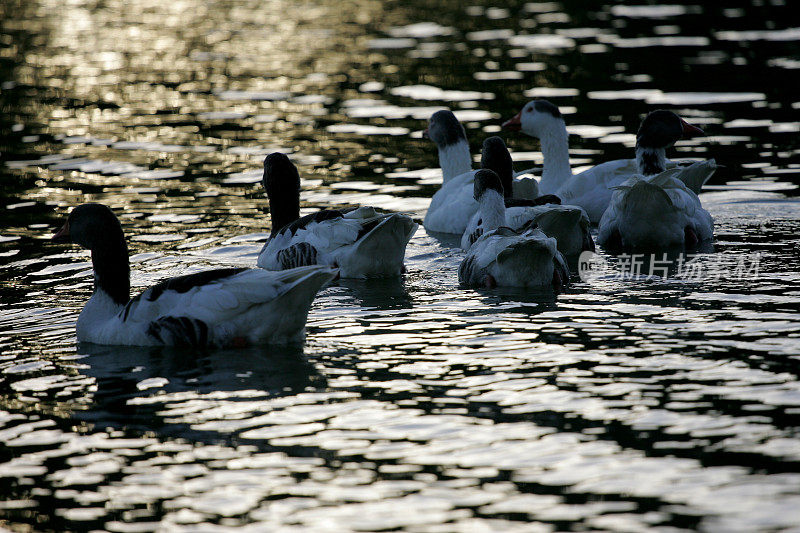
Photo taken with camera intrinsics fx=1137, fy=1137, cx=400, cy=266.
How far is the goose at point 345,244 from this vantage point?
12.4 meters

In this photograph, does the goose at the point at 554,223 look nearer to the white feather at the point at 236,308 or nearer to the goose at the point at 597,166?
the goose at the point at 597,166

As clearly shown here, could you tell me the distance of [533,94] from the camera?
77.8 ft

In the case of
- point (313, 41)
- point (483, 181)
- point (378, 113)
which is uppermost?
point (313, 41)

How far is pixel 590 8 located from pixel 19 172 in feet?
69.3

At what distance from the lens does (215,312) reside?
945 cm

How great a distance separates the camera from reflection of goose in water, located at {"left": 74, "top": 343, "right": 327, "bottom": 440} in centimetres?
800

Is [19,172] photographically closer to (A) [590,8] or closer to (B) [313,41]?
(B) [313,41]

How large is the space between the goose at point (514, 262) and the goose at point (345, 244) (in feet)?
2.81

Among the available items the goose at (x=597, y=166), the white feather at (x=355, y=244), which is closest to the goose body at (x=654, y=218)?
the goose at (x=597, y=166)

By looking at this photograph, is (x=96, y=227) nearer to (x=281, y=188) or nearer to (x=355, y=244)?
(x=355, y=244)

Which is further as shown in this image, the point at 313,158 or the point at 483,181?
the point at 313,158

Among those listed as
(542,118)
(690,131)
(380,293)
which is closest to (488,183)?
(380,293)

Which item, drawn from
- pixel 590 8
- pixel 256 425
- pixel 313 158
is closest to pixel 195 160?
pixel 313 158

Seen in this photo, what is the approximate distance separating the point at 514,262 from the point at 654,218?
105 inches
